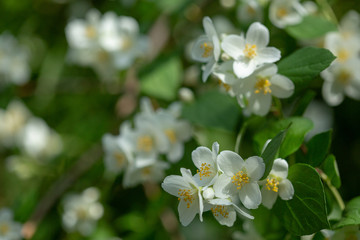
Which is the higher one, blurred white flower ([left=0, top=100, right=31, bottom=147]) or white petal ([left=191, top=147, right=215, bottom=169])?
white petal ([left=191, top=147, right=215, bottom=169])

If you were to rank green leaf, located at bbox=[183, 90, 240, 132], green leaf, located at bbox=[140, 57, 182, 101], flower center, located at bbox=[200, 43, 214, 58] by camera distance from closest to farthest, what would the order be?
1. flower center, located at bbox=[200, 43, 214, 58]
2. green leaf, located at bbox=[183, 90, 240, 132]
3. green leaf, located at bbox=[140, 57, 182, 101]

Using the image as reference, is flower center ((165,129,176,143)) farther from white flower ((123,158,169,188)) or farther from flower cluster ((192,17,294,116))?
flower cluster ((192,17,294,116))

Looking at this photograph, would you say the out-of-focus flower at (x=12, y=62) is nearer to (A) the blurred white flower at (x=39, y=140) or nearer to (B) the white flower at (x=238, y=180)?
(A) the blurred white flower at (x=39, y=140)

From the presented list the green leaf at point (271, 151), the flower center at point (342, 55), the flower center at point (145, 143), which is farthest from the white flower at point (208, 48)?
the flower center at point (342, 55)

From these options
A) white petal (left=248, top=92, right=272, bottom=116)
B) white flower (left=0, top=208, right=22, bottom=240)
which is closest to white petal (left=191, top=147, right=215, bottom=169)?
white petal (left=248, top=92, right=272, bottom=116)

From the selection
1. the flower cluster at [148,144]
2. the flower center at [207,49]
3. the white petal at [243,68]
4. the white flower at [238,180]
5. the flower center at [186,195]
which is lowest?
the flower cluster at [148,144]
